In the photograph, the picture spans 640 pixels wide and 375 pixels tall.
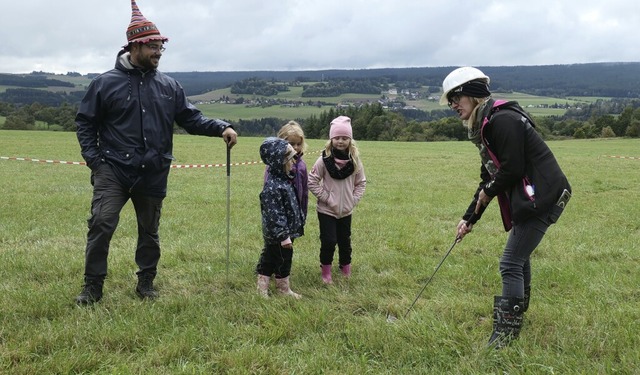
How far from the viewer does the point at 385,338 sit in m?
3.97

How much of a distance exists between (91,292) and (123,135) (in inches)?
60.1

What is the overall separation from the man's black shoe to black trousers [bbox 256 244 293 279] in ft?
5.30

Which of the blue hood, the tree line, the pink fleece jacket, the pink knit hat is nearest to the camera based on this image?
the blue hood

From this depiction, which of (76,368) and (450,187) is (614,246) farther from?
(450,187)

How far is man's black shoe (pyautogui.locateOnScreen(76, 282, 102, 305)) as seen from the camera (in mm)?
4750

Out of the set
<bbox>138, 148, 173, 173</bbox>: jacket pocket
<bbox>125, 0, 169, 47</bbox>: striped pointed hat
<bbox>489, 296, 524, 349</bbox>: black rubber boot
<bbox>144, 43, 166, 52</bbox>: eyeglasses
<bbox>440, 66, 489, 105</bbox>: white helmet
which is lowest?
<bbox>489, 296, 524, 349</bbox>: black rubber boot

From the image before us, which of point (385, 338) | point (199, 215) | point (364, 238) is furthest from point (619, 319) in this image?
point (199, 215)

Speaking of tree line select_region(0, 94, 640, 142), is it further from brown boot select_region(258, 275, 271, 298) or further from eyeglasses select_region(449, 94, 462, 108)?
eyeglasses select_region(449, 94, 462, 108)

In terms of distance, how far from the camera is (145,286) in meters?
5.18

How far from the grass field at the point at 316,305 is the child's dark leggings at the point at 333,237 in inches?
10.6

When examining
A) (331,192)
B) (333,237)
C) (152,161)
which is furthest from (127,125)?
(333,237)

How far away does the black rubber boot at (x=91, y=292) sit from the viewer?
4770 mm

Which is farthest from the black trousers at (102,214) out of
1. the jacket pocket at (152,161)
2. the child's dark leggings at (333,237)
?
the child's dark leggings at (333,237)

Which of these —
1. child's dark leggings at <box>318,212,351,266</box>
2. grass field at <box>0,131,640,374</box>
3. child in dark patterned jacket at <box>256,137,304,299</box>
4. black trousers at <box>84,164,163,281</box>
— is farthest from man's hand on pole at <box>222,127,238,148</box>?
grass field at <box>0,131,640,374</box>
